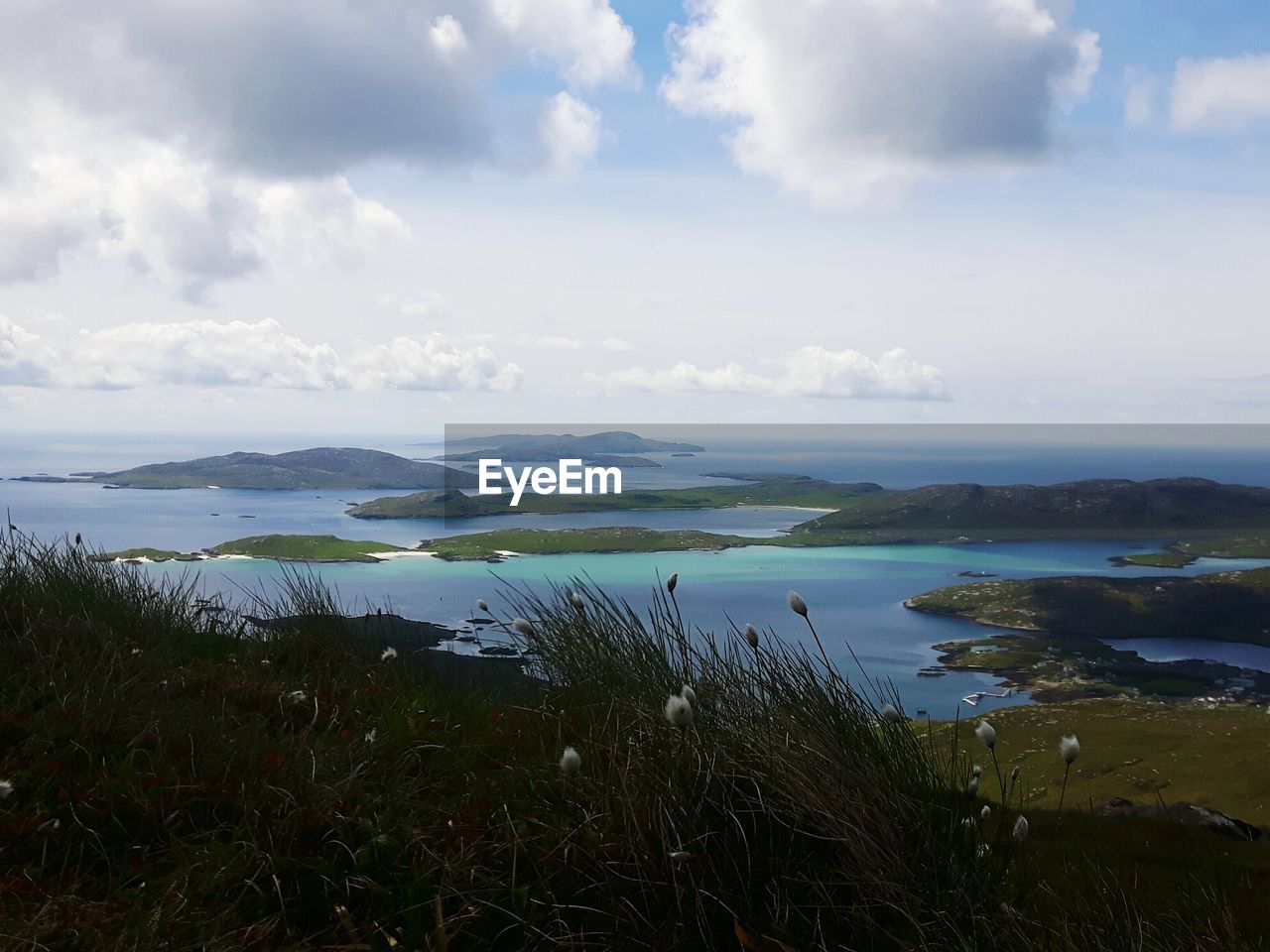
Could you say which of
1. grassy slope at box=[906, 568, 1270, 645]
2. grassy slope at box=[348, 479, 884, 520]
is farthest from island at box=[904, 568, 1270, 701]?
grassy slope at box=[348, 479, 884, 520]

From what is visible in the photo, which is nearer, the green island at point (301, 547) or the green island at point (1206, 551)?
the green island at point (301, 547)

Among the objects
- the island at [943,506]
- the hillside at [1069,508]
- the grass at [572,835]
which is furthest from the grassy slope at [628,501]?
the grass at [572,835]

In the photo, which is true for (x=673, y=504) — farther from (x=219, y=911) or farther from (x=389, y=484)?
(x=219, y=911)

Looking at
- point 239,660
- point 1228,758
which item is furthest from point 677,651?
point 1228,758

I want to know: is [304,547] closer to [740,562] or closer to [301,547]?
[301,547]

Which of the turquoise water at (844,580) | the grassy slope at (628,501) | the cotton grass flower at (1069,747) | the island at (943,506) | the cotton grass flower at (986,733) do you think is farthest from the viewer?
the island at (943,506)

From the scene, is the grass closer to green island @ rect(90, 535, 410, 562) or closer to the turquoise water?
the turquoise water

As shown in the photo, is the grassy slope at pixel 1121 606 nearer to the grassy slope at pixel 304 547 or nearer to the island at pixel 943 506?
the island at pixel 943 506

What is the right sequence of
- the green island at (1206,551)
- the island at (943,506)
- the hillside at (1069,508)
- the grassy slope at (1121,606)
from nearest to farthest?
1. the grassy slope at (1121,606)
2. the island at (943,506)
3. the hillside at (1069,508)
4. the green island at (1206,551)
